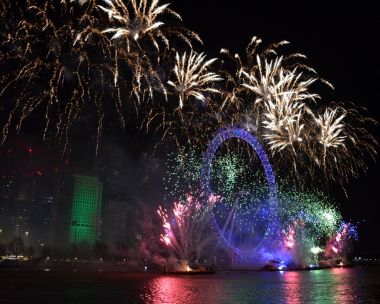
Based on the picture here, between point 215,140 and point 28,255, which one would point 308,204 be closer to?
point 215,140

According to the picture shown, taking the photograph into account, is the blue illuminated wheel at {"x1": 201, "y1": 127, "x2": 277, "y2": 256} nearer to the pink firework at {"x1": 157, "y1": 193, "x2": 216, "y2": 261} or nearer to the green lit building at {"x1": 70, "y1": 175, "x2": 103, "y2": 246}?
the pink firework at {"x1": 157, "y1": 193, "x2": 216, "y2": 261}

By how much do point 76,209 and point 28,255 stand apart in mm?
25763

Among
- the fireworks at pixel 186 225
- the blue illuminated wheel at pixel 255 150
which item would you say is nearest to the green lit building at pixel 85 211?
the blue illuminated wheel at pixel 255 150

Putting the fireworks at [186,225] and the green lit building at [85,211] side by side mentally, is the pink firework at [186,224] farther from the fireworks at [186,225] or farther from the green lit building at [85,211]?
the green lit building at [85,211]

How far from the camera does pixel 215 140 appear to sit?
1531 inches

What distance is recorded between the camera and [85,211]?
149m

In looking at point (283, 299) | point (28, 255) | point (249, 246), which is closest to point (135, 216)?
point (249, 246)

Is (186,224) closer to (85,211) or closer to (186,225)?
(186,225)

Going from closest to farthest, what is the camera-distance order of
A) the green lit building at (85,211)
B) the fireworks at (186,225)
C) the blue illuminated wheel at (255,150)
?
the blue illuminated wheel at (255,150) → the fireworks at (186,225) → the green lit building at (85,211)

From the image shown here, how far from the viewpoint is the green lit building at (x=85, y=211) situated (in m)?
145

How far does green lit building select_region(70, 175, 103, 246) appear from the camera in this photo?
477ft

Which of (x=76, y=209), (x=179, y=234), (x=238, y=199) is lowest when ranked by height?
(x=179, y=234)

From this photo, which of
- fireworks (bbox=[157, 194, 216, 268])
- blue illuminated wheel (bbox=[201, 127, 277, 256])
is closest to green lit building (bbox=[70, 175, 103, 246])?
blue illuminated wheel (bbox=[201, 127, 277, 256])

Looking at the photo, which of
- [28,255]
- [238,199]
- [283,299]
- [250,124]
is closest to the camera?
[283,299]
